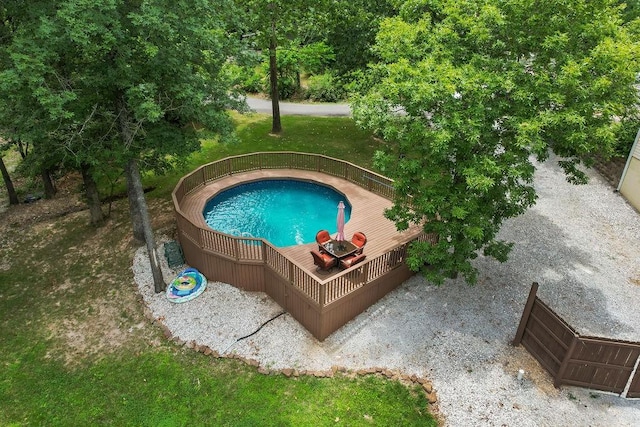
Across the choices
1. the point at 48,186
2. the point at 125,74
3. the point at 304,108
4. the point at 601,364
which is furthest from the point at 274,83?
the point at 601,364

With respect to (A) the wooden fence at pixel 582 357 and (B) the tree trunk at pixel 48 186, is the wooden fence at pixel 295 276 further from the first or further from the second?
(B) the tree trunk at pixel 48 186

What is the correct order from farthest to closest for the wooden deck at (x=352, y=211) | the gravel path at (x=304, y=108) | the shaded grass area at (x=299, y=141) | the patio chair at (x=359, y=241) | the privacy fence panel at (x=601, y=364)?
1. the gravel path at (x=304, y=108)
2. the shaded grass area at (x=299, y=141)
3. the wooden deck at (x=352, y=211)
4. the patio chair at (x=359, y=241)
5. the privacy fence panel at (x=601, y=364)

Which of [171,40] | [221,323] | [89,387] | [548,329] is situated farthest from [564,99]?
[89,387]

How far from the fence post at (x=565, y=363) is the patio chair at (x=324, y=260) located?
20.9ft

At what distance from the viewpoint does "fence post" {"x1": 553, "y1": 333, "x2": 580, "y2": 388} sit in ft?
31.7

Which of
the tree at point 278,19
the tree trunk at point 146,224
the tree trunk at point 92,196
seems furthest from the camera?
the tree at point 278,19

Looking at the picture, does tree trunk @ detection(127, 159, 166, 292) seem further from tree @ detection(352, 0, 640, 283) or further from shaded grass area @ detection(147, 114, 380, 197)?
shaded grass area @ detection(147, 114, 380, 197)

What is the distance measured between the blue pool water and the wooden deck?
0.30 metres

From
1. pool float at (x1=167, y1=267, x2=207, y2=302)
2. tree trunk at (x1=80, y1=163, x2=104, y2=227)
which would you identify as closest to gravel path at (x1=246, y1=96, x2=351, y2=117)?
tree trunk at (x1=80, y1=163, x2=104, y2=227)

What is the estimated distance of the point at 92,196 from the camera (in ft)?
54.7

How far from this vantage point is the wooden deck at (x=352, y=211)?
1385 cm

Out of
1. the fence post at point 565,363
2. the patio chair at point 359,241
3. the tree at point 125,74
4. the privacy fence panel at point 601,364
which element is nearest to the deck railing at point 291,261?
the patio chair at point 359,241

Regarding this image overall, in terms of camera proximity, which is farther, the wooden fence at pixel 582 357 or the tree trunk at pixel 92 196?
the tree trunk at pixel 92 196

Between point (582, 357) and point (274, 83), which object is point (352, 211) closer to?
point (582, 357)
